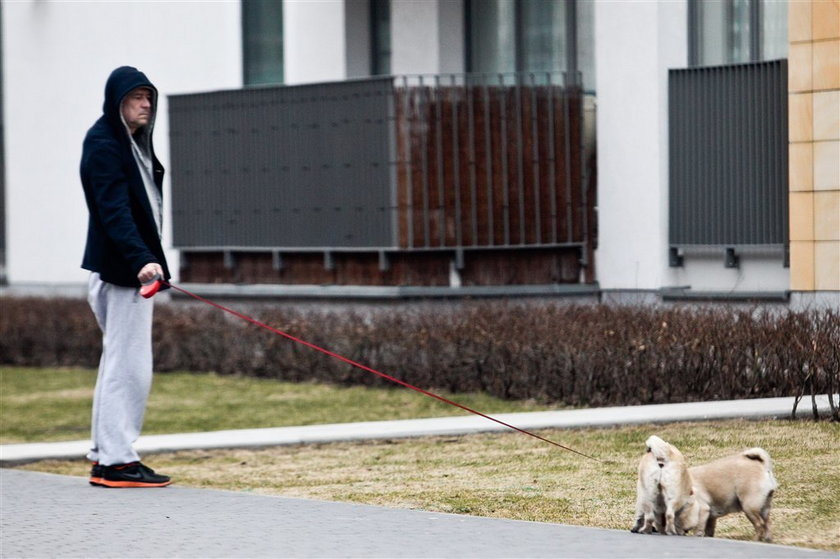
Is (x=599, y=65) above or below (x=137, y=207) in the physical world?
above

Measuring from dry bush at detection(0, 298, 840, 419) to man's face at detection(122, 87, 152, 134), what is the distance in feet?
16.8

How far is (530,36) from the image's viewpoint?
1809cm

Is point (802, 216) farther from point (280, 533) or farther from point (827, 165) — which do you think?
point (280, 533)

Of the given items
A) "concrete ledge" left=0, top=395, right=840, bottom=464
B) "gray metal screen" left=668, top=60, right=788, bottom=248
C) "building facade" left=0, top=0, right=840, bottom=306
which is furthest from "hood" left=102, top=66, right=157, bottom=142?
"gray metal screen" left=668, top=60, right=788, bottom=248

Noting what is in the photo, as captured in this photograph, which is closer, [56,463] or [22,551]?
[22,551]

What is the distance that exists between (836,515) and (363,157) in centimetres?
1065

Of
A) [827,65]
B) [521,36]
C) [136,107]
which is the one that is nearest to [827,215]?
[827,65]

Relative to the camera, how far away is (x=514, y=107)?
16.8m

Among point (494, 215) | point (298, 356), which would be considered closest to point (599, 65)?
point (494, 215)

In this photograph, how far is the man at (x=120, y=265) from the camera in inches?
336

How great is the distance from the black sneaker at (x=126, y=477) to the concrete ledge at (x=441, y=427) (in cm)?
203

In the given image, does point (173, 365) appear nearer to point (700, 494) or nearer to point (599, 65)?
point (599, 65)

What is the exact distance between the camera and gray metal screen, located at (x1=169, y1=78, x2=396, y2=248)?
16.9m

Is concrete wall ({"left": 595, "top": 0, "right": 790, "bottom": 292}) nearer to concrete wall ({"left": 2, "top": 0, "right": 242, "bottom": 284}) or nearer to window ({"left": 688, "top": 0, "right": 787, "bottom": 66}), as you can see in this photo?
window ({"left": 688, "top": 0, "right": 787, "bottom": 66})
